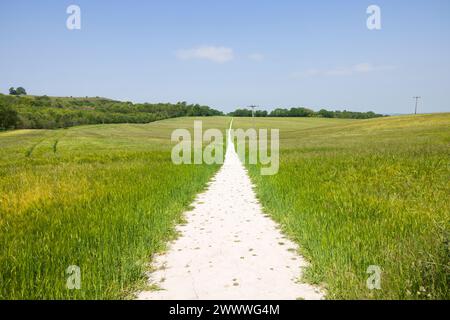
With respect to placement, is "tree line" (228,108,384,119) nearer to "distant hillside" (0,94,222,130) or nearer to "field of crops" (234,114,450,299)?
"distant hillside" (0,94,222,130)

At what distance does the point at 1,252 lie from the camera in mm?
5441

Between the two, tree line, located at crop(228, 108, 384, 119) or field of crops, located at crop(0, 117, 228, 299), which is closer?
field of crops, located at crop(0, 117, 228, 299)

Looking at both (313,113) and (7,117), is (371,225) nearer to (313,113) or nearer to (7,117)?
(7,117)

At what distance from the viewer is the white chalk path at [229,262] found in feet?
15.3

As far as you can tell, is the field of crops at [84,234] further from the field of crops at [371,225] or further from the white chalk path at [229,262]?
the field of crops at [371,225]

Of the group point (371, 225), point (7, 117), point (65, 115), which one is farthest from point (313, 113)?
point (371, 225)

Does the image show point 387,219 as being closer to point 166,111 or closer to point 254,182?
point 254,182

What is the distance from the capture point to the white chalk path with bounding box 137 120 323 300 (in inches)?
183
